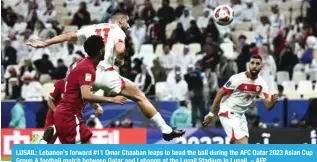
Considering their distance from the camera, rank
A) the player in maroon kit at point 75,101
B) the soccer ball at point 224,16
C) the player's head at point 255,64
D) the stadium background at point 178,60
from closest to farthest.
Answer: the player in maroon kit at point 75,101 < the player's head at point 255,64 < the soccer ball at point 224,16 < the stadium background at point 178,60

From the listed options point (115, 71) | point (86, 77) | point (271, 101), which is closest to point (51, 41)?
point (115, 71)

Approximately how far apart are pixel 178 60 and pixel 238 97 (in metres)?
11.4

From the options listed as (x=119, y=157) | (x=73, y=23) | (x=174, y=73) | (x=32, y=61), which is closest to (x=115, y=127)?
(x=174, y=73)

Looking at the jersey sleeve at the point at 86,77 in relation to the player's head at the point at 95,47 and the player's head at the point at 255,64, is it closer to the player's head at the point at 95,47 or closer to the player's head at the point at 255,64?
the player's head at the point at 95,47

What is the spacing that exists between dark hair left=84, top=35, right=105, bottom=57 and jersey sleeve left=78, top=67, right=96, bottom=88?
0.31m

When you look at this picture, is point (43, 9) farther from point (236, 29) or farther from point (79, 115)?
point (79, 115)

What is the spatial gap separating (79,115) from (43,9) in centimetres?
1904

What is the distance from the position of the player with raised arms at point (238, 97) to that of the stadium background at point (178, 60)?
5.51 m

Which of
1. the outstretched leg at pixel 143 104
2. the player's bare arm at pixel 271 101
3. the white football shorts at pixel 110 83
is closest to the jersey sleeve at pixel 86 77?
the white football shorts at pixel 110 83

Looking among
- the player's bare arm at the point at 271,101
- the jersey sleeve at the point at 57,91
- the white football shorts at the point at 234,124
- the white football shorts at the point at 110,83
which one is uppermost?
the white football shorts at the point at 110,83

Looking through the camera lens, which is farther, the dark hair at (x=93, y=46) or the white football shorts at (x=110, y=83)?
the white football shorts at (x=110, y=83)

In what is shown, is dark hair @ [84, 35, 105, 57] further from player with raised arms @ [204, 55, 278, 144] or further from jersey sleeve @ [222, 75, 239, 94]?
jersey sleeve @ [222, 75, 239, 94]

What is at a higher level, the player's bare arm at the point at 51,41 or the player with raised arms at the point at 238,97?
the player's bare arm at the point at 51,41

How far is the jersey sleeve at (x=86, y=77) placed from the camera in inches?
575
